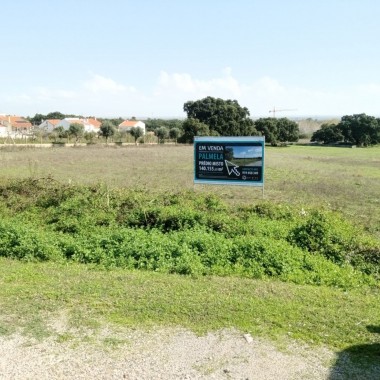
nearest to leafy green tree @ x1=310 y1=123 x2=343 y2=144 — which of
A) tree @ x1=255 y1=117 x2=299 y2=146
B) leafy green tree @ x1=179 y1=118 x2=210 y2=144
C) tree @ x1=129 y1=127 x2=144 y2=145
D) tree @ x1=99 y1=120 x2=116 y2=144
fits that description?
tree @ x1=255 y1=117 x2=299 y2=146

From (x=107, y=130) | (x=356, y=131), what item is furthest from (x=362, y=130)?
(x=107, y=130)

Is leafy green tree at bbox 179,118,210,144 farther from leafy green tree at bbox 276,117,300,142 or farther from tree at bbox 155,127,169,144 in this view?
leafy green tree at bbox 276,117,300,142

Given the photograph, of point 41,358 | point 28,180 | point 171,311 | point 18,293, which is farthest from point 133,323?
point 28,180

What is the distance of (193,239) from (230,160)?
5.60 m

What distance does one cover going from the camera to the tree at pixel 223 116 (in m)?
74.7

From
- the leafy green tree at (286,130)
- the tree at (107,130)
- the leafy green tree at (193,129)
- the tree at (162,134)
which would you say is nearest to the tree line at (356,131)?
the leafy green tree at (286,130)

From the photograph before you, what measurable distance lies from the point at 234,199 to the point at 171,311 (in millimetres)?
10402

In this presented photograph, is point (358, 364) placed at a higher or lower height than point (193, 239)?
lower

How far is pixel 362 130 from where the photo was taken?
74.8 m

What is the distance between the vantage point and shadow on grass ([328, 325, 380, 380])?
3.42m

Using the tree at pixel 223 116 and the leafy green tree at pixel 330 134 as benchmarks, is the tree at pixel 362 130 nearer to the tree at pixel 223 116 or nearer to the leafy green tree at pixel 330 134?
the leafy green tree at pixel 330 134

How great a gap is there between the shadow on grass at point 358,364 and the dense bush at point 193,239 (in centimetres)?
202

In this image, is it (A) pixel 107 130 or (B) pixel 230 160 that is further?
(A) pixel 107 130

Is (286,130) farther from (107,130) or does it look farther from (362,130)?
(107,130)
